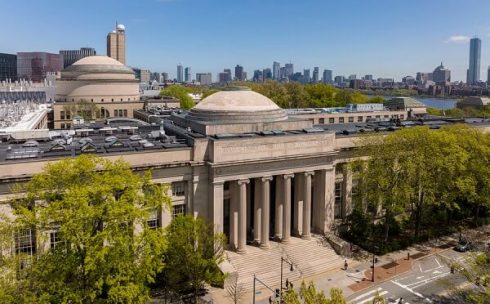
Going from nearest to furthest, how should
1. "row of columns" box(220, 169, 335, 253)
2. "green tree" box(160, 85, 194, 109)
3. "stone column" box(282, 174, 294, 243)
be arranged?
"row of columns" box(220, 169, 335, 253) → "stone column" box(282, 174, 294, 243) → "green tree" box(160, 85, 194, 109)

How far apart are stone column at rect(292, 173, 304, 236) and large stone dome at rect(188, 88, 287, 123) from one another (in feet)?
33.4

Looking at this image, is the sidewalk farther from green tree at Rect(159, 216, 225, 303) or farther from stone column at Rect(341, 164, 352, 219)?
stone column at Rect(341, 164, 352, 219)

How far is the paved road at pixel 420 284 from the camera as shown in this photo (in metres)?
48.9

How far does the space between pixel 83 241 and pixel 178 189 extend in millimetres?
21401

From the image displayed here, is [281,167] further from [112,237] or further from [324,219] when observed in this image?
[112,237]

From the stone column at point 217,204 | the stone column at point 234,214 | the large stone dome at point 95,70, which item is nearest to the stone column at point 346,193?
the stone column at point 234,214

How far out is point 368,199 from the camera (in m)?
64.6

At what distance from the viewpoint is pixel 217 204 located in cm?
5506

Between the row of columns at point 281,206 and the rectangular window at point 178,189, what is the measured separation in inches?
172

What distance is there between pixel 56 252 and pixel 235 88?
41.6 metres

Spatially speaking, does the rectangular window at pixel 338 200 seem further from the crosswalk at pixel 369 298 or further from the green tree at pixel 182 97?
the green tree at pixel 182 97

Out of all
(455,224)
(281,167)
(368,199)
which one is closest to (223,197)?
(281,167)

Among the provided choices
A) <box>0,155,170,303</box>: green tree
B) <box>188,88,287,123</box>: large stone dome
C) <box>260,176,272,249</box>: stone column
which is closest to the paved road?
<box>260,176,272,249</box>: stone column

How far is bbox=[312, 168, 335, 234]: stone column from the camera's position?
209 ft
